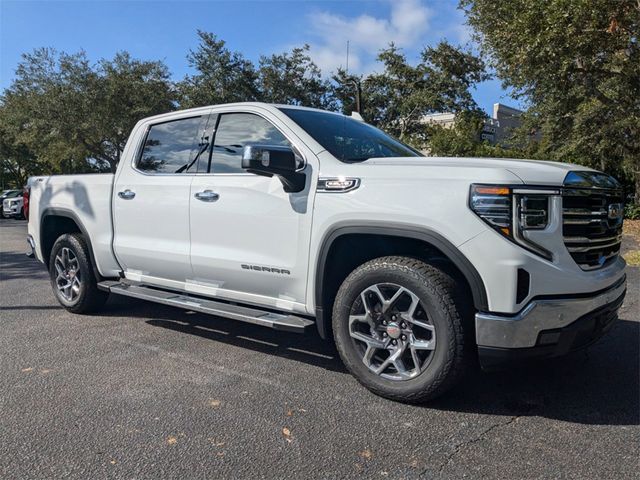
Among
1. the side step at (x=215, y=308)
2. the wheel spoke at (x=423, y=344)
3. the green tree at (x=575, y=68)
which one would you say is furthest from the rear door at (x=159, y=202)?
the green tree at (x=575, y=68)

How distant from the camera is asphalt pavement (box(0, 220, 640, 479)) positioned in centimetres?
271

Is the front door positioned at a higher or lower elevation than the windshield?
lower

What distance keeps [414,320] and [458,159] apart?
115 centimetres

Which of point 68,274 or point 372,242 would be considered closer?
point 372,242

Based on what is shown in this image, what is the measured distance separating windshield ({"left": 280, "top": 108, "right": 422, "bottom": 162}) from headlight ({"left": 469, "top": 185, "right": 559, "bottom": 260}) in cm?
113

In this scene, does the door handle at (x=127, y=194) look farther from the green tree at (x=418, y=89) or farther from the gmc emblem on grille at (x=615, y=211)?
the green tree at (x=418, y=89)

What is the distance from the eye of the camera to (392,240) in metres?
3.56

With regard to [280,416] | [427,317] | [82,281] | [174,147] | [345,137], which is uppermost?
[345,137]

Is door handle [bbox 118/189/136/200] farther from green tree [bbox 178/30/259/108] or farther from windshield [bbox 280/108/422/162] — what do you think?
green tree [bbox 178/30/259/108]

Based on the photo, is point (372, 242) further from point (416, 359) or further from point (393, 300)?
point (416, 359)

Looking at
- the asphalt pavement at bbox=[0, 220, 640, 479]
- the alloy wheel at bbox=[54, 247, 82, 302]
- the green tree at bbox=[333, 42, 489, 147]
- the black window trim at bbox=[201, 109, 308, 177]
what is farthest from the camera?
the green tree at bbox=[333, 42, 489, 147]

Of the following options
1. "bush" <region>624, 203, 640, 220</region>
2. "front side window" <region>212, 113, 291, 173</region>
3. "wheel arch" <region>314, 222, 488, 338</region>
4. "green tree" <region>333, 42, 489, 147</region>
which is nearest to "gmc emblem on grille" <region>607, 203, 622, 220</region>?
"wheel arch" <region>314, 222, 488, 338</region>

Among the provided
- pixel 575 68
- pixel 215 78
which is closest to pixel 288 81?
pixel 215 78

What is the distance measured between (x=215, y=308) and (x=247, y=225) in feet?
2.31
